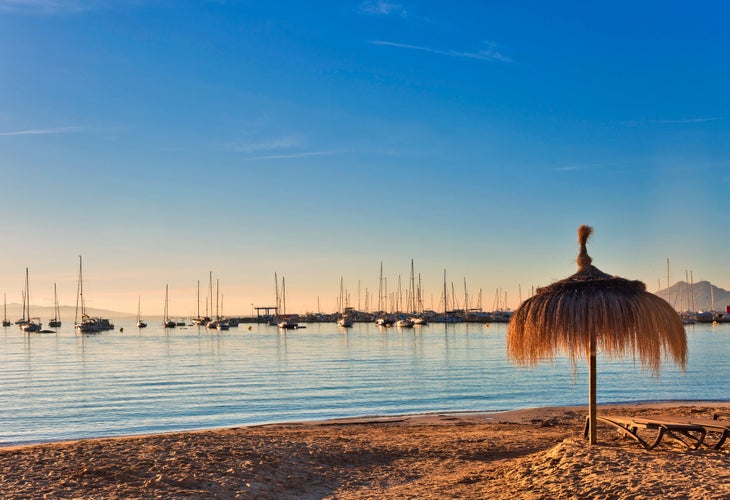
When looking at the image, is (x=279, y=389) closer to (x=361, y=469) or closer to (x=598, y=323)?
(x=361, y=469)

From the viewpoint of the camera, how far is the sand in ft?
29.0

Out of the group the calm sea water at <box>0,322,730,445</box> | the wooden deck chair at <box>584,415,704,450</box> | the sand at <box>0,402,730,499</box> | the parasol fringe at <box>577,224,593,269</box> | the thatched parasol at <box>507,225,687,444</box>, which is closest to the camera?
the sand at <box>0,402,730,499</box>

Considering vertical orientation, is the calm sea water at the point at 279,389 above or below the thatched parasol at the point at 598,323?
below

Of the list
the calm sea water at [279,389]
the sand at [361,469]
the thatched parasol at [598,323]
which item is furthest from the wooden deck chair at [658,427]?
the calm sea water at [279,389]

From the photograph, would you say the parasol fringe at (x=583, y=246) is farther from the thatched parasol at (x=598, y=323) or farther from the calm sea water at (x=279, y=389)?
the calm sea water at (x=279, y=389)

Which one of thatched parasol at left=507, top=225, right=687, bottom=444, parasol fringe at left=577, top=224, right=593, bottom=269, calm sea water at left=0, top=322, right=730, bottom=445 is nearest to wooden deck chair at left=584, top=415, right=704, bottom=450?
thatched parasol at left=507, top=225, right=687, bottom=444

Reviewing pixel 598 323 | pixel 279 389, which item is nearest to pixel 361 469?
pixel 598 323

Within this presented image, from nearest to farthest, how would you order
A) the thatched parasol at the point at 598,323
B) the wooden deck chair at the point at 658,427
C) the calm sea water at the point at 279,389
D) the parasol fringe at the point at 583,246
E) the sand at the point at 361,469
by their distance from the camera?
the sand at the point at 361,469, the thatched parasol at the point at 598,323, the wooden deck chair at the point at 658,427, the parasol fringe at the point at 583,246, the calm sea water at the point at 279,389

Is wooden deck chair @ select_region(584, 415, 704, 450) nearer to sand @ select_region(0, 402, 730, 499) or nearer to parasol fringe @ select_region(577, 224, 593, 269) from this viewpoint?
sand @ select_region(0, 402, 730, 499)

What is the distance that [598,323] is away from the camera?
986cm

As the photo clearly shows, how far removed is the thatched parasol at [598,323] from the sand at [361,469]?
1.53m

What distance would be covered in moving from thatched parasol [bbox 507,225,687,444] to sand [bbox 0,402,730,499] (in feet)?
5.03

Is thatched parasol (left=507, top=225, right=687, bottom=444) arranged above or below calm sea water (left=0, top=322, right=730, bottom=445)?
above

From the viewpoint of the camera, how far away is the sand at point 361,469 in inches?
348
